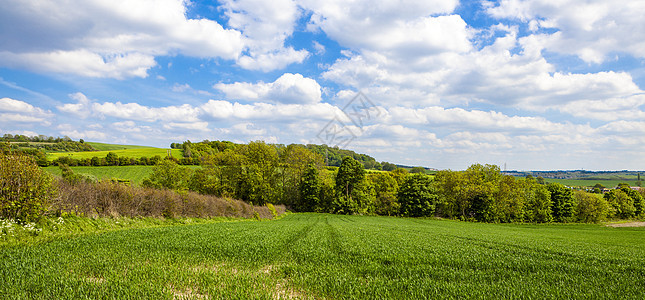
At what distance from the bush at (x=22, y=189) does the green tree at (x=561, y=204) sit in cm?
8746

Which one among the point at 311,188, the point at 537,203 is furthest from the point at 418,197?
the point at 537,203

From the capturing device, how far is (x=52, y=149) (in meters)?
73.2

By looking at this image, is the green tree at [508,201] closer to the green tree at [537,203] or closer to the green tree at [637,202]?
the green tree at [537,203]

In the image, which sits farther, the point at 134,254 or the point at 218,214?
the point at 218,214

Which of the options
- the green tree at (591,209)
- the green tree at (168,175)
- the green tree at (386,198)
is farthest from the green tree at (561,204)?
the green tree at (168,175)

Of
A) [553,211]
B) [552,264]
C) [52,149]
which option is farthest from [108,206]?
[553,211]

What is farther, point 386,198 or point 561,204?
point 561,204

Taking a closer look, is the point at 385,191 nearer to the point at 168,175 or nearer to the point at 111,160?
the point at 168,175

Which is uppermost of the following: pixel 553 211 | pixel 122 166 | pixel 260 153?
pixel 260 153

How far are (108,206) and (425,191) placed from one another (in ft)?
184

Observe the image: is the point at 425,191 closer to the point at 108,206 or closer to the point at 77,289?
the point at 108,206

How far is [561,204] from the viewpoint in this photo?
A: 67062mm

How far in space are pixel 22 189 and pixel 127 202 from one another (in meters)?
7.37

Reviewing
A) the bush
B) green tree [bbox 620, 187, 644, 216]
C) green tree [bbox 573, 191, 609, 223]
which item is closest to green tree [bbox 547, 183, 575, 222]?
green tree [bbox 573, 191, 609, 223]
